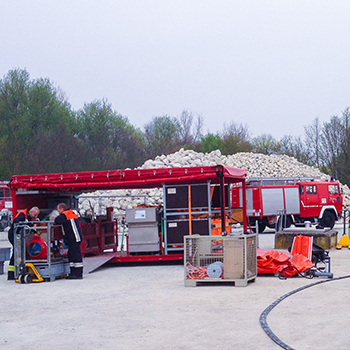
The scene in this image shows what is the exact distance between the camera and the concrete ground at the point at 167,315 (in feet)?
23.0

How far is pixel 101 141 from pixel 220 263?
4636cm

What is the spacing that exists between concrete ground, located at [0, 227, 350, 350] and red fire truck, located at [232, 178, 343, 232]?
1455 centimetres

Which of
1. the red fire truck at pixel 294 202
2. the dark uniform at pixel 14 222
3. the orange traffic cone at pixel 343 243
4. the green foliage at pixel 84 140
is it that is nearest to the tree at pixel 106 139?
the green foliage at pixel 84 140

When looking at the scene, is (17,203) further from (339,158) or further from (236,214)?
(339,158)

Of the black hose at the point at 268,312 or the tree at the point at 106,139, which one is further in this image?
the tree at the point at 106,139

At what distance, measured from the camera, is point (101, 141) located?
187 feet

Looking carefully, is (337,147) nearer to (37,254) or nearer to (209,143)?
(209,143)

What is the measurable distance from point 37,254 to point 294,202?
17121mm

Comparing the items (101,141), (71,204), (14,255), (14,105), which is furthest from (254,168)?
(14,255)

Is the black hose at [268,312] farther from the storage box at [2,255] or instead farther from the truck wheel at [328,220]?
the truck wheel at [328,220]

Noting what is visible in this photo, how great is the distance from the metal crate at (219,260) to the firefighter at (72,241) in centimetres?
292

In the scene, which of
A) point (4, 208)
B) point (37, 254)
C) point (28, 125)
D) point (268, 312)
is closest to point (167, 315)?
point (268, 312)

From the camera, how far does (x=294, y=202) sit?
91.4 feet

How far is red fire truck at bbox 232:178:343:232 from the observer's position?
27531 mm
